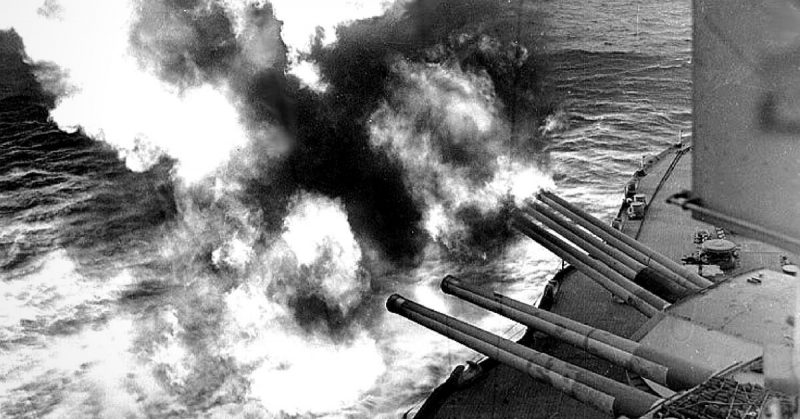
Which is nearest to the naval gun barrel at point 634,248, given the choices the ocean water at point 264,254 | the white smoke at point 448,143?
the ocean water at point 264,254

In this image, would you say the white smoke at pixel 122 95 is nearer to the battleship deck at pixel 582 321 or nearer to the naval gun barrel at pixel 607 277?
the naval gun barrel at pixel 607 277

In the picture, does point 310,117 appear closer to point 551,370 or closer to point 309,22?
point 309,22

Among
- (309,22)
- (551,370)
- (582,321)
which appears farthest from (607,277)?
(309,22)

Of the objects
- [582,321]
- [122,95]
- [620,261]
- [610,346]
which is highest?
[122,95]

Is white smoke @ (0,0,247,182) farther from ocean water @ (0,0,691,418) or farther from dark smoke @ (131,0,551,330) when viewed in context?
dark smoke @ (131,0,551,330)

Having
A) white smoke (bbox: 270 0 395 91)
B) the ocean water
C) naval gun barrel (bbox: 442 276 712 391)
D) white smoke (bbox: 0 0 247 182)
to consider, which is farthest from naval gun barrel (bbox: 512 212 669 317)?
white smoke (bbox: 0 0 247 182)

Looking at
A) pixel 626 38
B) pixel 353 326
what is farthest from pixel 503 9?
pixel 353 326
